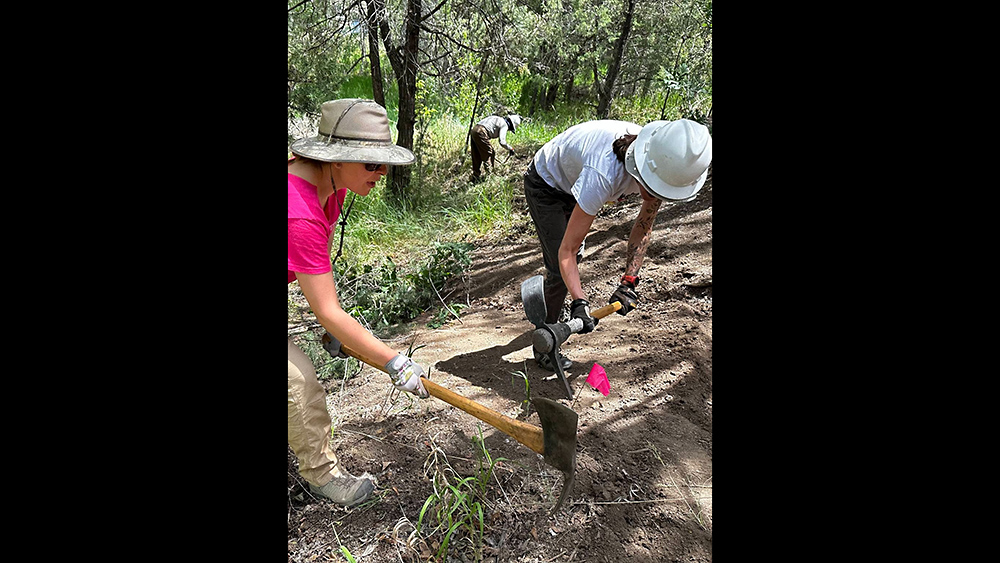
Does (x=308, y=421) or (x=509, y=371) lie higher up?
(x=308, y=421)

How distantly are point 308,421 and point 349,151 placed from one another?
1085 millimetres

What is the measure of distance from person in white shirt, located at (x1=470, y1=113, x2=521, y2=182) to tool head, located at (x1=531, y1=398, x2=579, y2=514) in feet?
21.3

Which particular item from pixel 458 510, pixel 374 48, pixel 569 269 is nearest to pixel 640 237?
pixel 569 269

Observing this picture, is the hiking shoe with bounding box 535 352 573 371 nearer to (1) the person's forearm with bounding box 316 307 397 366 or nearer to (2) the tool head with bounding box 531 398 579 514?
(2) the tool head with bounding box 531 398 579 514

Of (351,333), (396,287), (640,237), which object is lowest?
(396,287)

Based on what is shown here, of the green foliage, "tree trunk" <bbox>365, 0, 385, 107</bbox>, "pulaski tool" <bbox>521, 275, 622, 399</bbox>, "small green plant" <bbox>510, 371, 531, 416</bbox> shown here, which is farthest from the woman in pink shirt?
"tree trunk" <bbox>365, 0, 385, 107</bbox>

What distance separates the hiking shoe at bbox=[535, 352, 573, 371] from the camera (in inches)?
144

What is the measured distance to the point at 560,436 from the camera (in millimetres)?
2301

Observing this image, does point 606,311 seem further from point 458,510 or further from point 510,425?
point 458,510

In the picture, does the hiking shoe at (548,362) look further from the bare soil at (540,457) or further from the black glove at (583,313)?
the black glove at (583,313)

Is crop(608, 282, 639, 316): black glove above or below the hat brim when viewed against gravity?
below

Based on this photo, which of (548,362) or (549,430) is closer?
(549,430)

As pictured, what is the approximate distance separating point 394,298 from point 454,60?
4499mm

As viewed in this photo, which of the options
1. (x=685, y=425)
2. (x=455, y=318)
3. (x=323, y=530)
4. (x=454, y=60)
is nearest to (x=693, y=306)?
(x=685, y=425)
